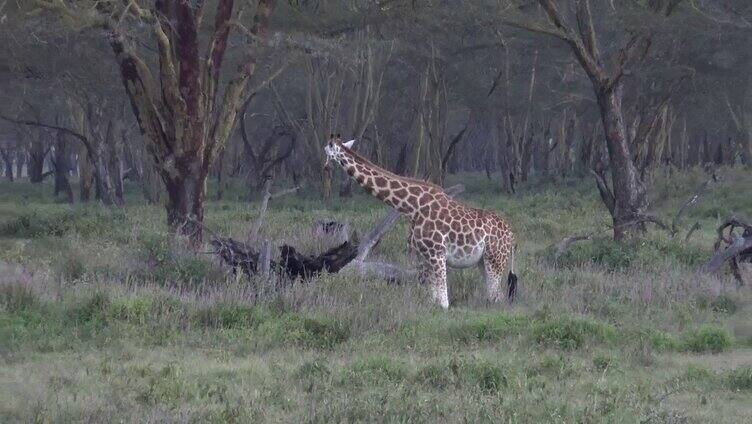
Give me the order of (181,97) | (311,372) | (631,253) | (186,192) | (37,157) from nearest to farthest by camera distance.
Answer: (311,372) < (631,253) < (181,97) < (186,192) < (37,157)

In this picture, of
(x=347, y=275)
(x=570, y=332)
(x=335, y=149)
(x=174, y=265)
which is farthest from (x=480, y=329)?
(x=174, y=265)

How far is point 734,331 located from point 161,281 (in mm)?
5925

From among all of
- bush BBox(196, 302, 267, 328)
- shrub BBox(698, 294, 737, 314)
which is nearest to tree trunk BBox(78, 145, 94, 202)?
bush BBox(196, 302, 267, 328)

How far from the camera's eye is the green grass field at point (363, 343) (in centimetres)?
788

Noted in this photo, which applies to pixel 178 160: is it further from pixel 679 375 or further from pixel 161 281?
pixel 679 375

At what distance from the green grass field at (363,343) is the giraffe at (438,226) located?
1.08 ft

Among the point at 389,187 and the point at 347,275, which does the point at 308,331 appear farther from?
the point at 389,187

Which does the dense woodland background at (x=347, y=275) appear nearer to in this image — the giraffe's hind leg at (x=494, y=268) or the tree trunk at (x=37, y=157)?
the giraffe's hind leg at (x=494, y=268)

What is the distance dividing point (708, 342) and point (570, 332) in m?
1.23

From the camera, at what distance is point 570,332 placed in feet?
34.4

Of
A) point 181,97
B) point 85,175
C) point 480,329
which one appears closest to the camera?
point 480,329

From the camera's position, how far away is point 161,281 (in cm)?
1298

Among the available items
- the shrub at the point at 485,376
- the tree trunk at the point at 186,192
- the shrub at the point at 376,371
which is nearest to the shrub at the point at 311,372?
the shrub at the point at 376,371

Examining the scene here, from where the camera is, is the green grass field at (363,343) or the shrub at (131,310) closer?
the green grass field at (363,343)
